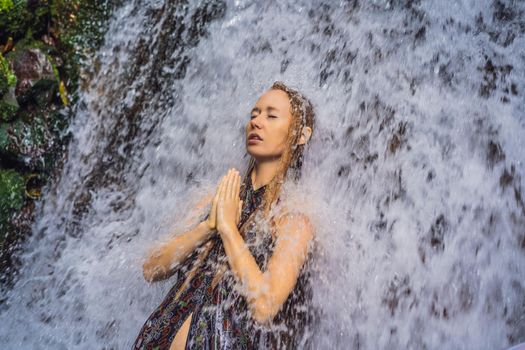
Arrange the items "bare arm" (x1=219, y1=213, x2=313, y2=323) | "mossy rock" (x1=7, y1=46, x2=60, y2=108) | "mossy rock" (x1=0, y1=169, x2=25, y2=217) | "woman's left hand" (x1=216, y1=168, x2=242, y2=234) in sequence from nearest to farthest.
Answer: "bare arm" (x1=219, y1=213, x2=313, y2=323) → "woman's left hand" (x1=216, y1=168, x2=242, y2=234) → "mossy rock" (x1=0, y1=169, x2=25, y2=217) → "mossy rock" (x1=7, y1=46, x2=60, y2=108)

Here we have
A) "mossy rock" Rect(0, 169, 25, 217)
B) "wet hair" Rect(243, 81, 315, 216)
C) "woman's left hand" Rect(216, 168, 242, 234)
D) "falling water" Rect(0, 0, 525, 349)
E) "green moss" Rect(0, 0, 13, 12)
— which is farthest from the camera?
"green moss" Rect(0, 0, 13, 12)

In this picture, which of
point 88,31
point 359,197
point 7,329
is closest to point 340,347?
point 359,197

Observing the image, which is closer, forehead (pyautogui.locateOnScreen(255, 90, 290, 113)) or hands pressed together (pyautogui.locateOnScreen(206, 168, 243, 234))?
hands pressed together (pyautogui.locateOnScreen(206, 168, 243, 234))

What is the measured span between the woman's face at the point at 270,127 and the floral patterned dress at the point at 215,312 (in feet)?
0.95

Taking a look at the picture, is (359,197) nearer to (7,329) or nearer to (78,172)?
(78,172)

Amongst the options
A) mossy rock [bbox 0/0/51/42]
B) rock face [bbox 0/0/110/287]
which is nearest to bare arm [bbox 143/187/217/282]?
rock face [bbox 0/0/110/287]

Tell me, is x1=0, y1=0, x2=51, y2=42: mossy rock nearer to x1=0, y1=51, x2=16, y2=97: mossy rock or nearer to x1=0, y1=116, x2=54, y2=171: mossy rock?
x1=0, y1=51, x2=16, y2=97: mossy rock

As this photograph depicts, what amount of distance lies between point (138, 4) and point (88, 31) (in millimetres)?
542

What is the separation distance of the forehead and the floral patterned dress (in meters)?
0.56

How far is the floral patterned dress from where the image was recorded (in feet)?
7.48

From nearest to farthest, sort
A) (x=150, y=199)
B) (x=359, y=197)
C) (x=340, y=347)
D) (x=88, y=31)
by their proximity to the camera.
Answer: (x=340, y=347)
(x=359, y=197)
(x=150, y=199)
(x=88, y=31)

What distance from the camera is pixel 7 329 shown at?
143 inches

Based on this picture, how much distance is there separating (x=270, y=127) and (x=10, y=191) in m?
2.52

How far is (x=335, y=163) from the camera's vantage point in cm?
373
